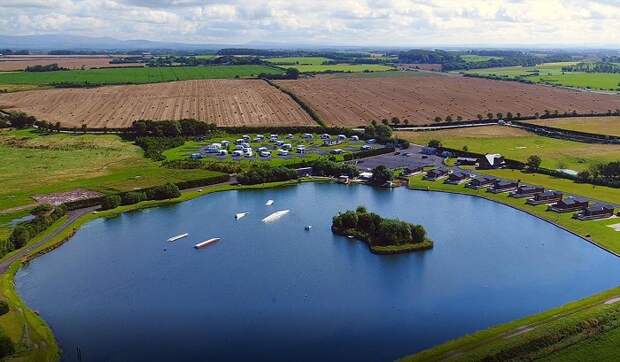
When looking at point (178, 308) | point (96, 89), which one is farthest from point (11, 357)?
point (96, 89)

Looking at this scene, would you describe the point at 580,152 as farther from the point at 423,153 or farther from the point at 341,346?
the point at 341,346

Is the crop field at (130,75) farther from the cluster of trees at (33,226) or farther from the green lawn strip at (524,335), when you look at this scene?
the green lawn strip at (524,335)

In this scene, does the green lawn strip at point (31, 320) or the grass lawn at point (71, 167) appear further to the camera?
the grass lawn at point (71, 167)

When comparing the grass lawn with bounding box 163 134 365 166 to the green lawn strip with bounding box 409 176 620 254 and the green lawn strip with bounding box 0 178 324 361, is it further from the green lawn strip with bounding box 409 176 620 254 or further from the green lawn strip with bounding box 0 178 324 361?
the green lawn strip with bounding box 0 178 324 361

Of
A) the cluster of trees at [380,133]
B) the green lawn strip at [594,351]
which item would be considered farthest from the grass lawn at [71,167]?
the green lawn strip at [594,351]

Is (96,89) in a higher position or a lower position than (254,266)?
higher

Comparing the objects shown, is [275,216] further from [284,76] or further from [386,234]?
[284,76]

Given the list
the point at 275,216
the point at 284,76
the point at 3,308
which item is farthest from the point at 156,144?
the point at 284,76
